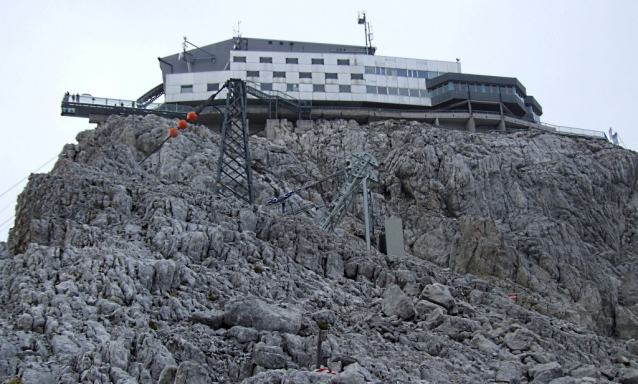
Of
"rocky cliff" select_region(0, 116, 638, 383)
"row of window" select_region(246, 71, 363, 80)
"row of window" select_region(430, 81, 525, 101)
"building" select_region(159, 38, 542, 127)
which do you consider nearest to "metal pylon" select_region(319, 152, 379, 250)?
"rocky cliff" select_region(0, 116, 638, 383)

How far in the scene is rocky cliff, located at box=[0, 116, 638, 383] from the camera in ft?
84.9

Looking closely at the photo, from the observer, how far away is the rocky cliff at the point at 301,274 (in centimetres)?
2588

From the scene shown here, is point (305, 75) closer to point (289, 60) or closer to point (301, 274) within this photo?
point (289, 60)

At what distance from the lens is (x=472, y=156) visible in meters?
73.2

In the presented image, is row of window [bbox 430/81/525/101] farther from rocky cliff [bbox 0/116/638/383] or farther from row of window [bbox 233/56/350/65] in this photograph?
rocky cliff [bbox 0/116/638/383]

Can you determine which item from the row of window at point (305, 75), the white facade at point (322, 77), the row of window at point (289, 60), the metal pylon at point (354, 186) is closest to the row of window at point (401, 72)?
the white facade at point (322, 77)

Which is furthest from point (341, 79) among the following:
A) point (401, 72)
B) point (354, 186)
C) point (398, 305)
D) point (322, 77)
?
point (398, 305)

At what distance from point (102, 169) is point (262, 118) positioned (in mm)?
35042

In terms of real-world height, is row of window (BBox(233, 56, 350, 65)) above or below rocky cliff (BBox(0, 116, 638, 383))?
above

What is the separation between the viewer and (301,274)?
37.8 m

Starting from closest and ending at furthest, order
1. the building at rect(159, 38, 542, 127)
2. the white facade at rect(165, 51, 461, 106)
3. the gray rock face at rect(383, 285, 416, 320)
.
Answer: the gray rock face at rect(383, 285, 416, 320)
the white facade at rect(165, 51, 461, 106)
the building at rect(159, 38, 542, 127)

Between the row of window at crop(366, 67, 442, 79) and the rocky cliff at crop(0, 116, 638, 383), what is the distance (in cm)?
1871

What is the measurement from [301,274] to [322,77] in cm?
5310

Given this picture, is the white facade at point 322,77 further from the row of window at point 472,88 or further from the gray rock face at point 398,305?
the gray rock face at point 398,305
